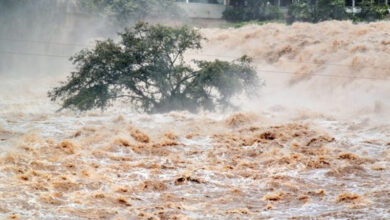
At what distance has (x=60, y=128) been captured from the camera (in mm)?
27375

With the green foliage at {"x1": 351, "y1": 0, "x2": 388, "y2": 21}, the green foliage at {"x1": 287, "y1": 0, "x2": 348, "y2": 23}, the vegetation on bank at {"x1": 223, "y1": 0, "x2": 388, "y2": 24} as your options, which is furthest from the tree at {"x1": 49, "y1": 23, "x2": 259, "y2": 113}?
the green foliage at {"x1": 287, "y1": 0, "x2": 348, "y2": 23}

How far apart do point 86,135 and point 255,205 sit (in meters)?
8.78

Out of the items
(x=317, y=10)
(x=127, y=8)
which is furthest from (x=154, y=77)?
(x=317, y=10)

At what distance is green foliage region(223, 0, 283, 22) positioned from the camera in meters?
58.9

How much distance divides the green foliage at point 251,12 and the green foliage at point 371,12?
780 cm

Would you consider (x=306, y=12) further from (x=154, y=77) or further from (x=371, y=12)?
(x=154, y=77)

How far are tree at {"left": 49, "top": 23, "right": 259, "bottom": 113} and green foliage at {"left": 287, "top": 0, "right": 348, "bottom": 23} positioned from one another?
23.0m

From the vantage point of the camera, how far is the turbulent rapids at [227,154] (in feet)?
60.8

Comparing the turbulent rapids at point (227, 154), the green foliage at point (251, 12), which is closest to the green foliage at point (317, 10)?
the green foliage at point (251, 12)

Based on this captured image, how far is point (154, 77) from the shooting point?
31.8m

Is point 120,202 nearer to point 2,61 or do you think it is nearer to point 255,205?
point 255,205

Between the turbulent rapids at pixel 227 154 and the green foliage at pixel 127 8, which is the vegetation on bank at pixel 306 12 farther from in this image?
the turbulent rapids at pixel 227 154

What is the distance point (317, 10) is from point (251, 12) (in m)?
6.50

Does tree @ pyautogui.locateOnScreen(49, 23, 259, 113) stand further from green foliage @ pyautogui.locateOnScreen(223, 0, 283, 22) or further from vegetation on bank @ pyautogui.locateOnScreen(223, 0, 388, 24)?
green foliage @ pyautogui.locateOnScreen(223, 0, 283, 22)
